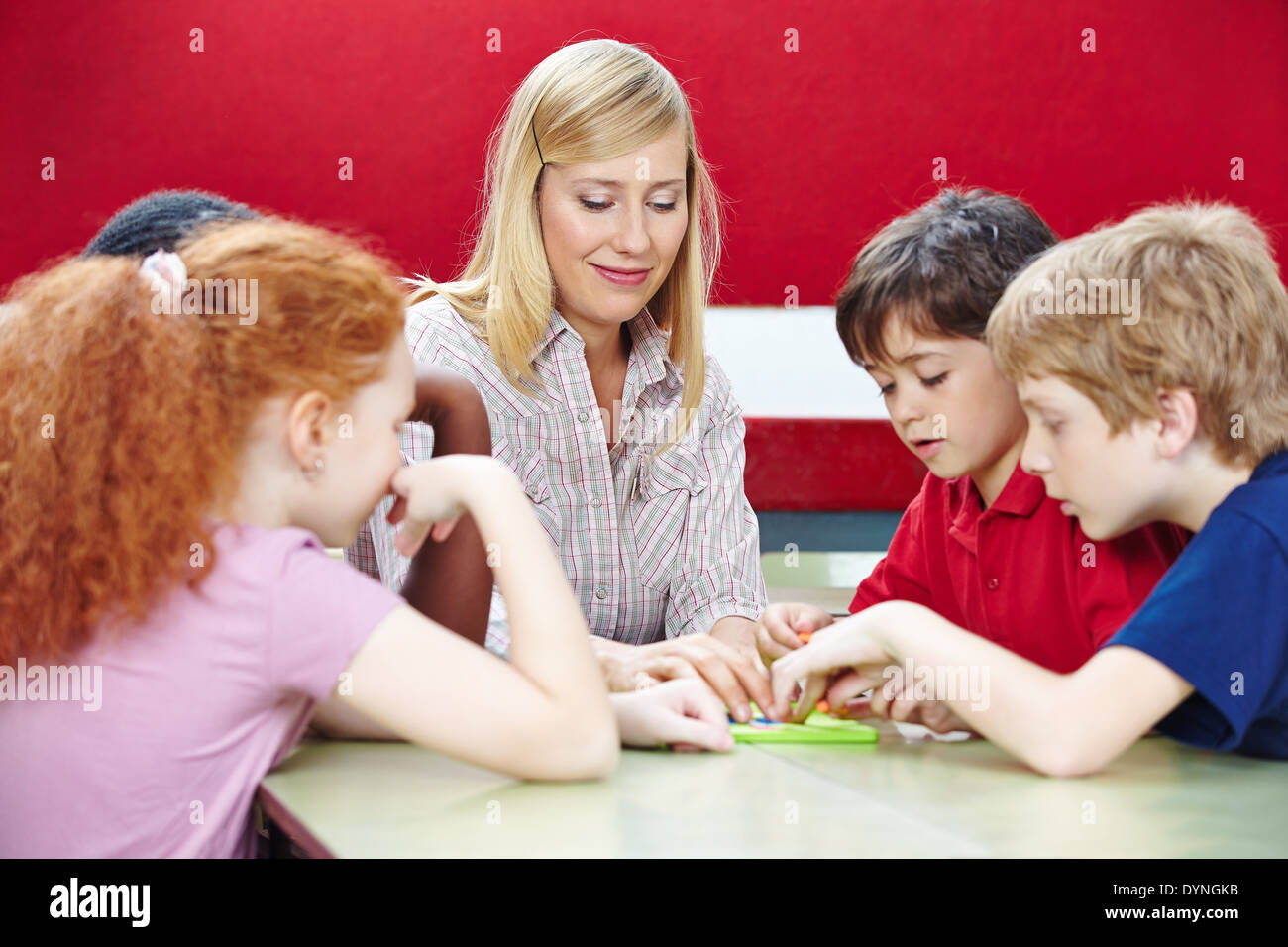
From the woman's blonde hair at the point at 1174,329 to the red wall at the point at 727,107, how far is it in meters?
3.07

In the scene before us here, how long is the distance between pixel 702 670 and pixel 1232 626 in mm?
453

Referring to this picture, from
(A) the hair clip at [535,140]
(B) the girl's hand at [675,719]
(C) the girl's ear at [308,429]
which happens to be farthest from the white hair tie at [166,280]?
(A) the hair clip at [535,140]

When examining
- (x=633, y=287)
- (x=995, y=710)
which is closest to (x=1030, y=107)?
(x=633, y=287)

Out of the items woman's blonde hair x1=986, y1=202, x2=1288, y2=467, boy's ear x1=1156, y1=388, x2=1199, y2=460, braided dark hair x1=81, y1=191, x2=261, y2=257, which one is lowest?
boy's ear x1=1156, y1=388, x2=1199, y2=460

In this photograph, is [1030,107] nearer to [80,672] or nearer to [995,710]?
[995,710]

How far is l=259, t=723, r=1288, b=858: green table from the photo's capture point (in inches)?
29.9

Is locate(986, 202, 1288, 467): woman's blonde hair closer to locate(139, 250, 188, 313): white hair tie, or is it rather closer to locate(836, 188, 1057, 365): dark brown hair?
locate(836, 188, 1057, 365): dark brown hair

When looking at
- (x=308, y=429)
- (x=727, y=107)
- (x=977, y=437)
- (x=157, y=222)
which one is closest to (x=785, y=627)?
(x=977, y=437)

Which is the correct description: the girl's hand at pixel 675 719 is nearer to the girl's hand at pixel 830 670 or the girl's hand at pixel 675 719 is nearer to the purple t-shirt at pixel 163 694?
the girl's hand at pixel 830 670

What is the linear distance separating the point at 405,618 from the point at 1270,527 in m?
0.67

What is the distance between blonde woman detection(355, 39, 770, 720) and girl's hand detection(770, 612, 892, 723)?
0.48 metres

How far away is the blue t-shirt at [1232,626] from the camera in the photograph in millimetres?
933

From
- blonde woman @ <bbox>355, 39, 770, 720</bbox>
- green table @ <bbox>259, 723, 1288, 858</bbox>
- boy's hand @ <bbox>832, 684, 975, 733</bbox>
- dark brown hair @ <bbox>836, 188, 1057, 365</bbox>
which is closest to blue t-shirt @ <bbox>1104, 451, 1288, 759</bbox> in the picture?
green table @ <bbox>259, 723, 1288, 858</bbox>

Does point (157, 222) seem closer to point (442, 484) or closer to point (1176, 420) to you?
point (442, 484)
